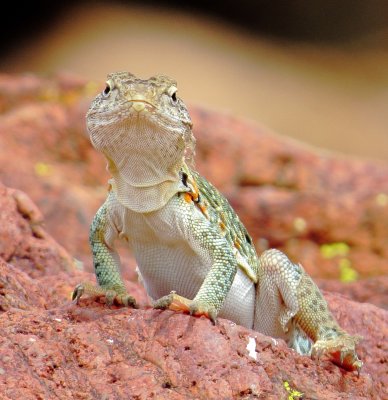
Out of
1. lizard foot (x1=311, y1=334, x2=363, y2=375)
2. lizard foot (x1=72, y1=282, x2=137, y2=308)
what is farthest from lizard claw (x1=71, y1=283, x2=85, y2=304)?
lizard foot (x1=311, y1=334, x2=363, y2=375)

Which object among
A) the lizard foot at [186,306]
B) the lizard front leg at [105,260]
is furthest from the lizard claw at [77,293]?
the lizard foot at [186,306]

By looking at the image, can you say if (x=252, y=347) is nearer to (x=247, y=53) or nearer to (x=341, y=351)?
(x=341, y=351)

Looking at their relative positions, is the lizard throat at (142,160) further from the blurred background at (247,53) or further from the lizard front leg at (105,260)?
the blurred background at (247,53)

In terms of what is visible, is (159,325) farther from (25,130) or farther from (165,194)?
(25,130)

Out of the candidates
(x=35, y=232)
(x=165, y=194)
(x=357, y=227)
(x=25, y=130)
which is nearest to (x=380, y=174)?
(x=357, y=227)

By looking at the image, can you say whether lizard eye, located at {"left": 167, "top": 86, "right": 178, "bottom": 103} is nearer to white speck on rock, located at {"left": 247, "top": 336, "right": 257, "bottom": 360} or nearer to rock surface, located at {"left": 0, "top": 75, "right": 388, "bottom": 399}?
rock surface, located at {"left": 0, "top": 75, "right": 388, "bottom": 399}

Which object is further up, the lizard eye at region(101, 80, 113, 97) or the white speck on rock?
the lizard eye at region(101, 80, 113, 97)
